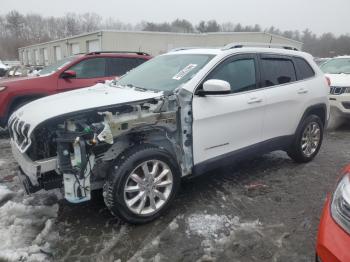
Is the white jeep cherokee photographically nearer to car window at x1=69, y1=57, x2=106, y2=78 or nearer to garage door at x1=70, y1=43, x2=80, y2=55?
car window at x1=69, y1=57, x2=106, y2=78

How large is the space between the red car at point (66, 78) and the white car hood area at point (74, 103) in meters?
3.27

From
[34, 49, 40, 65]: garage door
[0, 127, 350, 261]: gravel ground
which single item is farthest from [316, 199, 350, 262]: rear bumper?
[34, 49, 40, 65]: garage door

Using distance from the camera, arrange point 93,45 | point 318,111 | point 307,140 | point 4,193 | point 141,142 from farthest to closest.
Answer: point 93,45
point 318,111
point 307,140
point 4,193
point 141,142

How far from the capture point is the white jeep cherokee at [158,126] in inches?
112

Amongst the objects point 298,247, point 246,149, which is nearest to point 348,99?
point 246,149

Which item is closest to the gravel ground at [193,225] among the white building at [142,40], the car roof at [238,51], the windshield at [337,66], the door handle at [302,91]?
the door handle at [302,91]

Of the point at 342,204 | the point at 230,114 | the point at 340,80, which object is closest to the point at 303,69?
the point at 230,114

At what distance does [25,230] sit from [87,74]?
455 centimetres

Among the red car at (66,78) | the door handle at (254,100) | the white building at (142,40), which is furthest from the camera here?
the white building at (142,40)

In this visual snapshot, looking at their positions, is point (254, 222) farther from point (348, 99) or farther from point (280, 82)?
point (348, 99)

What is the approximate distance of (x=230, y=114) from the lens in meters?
3.67

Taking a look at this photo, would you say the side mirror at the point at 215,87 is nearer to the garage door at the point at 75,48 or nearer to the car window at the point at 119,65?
the car window at the point at 119,65

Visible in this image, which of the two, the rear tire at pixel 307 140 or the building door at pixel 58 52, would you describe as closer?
the rear tire at pixel 307 140

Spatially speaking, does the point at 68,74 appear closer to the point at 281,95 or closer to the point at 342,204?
the point at 281,95
